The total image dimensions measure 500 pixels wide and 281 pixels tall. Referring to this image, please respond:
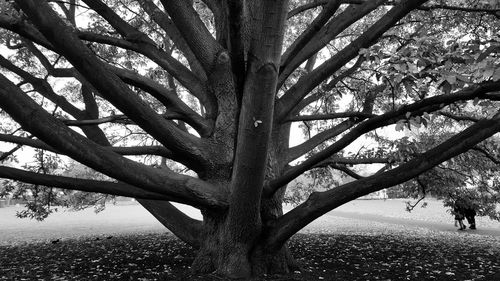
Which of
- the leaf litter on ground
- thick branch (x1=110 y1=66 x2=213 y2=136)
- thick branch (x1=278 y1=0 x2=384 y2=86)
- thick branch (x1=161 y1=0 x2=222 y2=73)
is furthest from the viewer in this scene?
thick branch (x1=278 y1=0 x2=384 y2=86)

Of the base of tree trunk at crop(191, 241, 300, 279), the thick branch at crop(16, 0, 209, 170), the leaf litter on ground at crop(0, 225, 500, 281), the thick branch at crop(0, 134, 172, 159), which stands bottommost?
the leaf litter on ground at crop(0, 225, 500, 281)

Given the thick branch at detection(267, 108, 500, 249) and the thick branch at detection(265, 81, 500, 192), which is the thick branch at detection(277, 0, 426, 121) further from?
the thick branch at detection(267, 108, 500, 249)

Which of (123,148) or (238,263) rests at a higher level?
(123,148)

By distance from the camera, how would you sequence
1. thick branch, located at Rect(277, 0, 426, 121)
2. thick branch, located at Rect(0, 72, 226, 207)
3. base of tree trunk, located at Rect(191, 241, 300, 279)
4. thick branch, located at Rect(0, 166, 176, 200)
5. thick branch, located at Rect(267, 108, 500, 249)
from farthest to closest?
base of tree trunk, located at Rect(191, 241, 300, 279) < thick branch, located at Rect(277, 0, 426, 121) < thick branch, located at Rect(0, 166, 176, 200) < thick branch, located at Rect(267, 108, 500, 249) < thick branch, located at Rect(0, 72, 226, 207)

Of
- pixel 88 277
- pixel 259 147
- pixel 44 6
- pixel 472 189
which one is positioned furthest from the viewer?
pixel 472 189

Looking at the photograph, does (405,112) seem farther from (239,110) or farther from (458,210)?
(458,210)

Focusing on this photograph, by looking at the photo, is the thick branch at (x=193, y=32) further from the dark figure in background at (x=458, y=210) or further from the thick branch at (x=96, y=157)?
the dark figure in background at (x=458, y=210)

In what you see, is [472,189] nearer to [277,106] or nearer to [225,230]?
[277,106]

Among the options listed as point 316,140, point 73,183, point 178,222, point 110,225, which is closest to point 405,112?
point 316,140

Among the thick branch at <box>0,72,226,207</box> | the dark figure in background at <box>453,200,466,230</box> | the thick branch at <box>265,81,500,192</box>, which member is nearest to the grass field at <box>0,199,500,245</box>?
the dark figure in background at <box>453,200,466,230</box>

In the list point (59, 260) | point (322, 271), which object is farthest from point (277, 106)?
point (59, 260)

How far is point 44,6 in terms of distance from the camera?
3.35 m

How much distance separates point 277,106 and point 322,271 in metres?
3.32

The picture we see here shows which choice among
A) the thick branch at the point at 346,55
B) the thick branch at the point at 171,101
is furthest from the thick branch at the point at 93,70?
the thick branch at the point at 346,55
